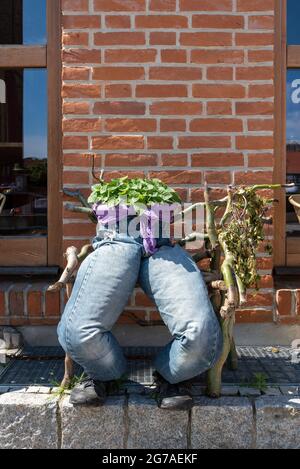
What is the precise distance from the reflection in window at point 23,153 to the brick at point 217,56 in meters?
0.91

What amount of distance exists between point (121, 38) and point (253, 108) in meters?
0.84

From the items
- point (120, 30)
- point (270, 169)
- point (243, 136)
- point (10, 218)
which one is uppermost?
point (120, 30)

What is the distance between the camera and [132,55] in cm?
286

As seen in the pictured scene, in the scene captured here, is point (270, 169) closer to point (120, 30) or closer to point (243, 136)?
point (243, 136)

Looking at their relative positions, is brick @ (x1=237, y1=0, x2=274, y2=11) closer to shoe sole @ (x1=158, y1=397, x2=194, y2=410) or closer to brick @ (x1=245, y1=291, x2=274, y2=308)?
brick @ (x1=245, y1=291, x2=274, y2=308)

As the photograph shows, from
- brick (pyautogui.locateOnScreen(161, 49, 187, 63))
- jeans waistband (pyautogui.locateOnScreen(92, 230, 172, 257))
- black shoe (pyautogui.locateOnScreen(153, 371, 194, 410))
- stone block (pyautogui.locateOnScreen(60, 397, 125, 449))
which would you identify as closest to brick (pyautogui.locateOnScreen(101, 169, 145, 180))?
jeans waistband (pyautogui.locateOnScreen(92, 230, 172, 257))

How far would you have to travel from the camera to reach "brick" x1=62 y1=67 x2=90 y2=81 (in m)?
2.87

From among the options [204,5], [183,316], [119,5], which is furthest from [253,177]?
[119,5]

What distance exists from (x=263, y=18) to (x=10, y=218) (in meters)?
1.90

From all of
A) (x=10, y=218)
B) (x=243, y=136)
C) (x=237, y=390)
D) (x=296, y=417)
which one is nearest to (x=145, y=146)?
(x=243, y=136)

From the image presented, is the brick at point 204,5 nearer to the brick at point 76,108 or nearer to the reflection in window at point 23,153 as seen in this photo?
the brick at point 76,108

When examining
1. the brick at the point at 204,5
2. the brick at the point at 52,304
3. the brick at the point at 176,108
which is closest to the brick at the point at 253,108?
the brick at the point at 176,108

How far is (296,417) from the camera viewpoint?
226 cm

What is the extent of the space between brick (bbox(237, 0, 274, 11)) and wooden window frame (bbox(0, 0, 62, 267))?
105cm
